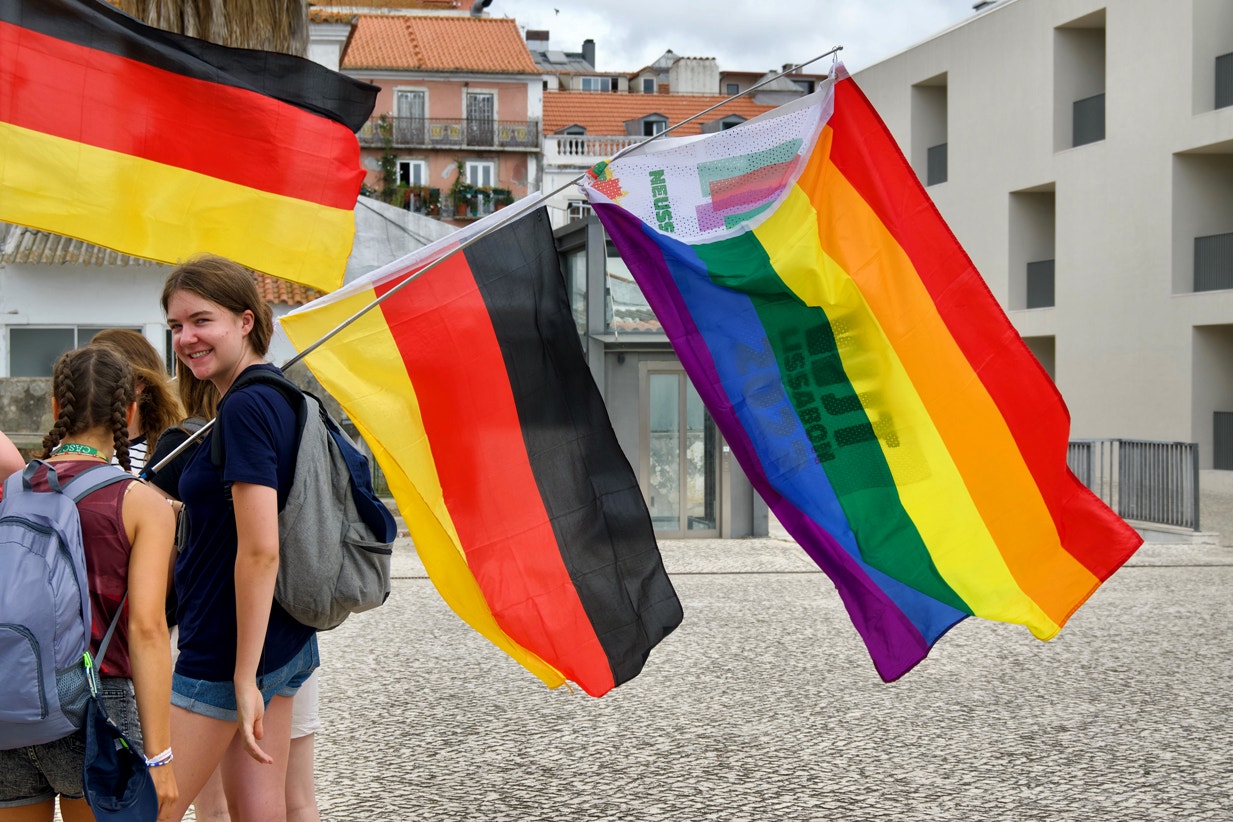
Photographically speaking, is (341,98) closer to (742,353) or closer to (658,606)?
(742,353)

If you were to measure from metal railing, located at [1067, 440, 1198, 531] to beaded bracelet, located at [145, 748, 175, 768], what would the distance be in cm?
1426

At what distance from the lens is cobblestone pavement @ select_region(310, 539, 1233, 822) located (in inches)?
211

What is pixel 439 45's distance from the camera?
57.3 metres

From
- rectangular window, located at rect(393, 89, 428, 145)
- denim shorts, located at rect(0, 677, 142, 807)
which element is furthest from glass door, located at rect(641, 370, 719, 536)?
rectangular window, located at rect(393, 89, 428, 145)

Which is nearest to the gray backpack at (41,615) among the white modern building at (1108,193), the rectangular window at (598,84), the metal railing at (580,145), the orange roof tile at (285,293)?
the orange roof tile at (285,293)

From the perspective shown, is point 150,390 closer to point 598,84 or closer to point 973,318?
point 973,318

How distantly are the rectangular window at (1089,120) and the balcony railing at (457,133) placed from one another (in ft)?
101

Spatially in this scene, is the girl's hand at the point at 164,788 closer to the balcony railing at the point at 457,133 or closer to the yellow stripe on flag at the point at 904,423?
the yellow stripe on flag at the point at 904,423

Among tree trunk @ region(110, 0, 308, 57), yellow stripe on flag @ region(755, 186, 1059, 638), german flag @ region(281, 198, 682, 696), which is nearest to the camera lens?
german flag @ region(281, 198, 682, 696)

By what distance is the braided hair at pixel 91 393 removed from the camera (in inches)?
116

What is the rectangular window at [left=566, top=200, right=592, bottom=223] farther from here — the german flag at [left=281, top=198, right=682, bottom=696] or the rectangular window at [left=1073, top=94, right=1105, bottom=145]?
the rectangular window at [left=1073, top=94, right=1105, bottom=145]

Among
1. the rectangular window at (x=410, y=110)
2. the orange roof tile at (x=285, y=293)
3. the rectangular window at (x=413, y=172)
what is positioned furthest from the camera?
the rectangular window at (x=410, y=110)

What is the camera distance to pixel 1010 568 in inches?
166

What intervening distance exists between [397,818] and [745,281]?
98.2 inches
